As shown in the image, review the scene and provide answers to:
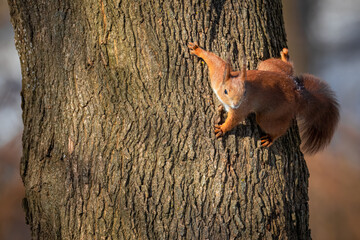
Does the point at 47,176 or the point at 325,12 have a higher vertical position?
the point at 325,12

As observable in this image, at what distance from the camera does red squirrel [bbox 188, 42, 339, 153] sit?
2070 mm

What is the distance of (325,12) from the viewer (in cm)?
1119

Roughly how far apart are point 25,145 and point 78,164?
0.41 m

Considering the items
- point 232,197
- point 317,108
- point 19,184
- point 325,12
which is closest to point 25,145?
point 232,197

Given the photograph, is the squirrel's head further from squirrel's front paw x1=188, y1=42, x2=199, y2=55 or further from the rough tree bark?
squirrel's front paw x1=188, y1=42, x2=199, y2=55

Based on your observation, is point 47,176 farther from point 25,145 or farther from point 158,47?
point 158,47

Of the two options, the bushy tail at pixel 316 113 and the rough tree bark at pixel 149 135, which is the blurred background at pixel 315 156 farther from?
the rough tree bark at pixel 149 135

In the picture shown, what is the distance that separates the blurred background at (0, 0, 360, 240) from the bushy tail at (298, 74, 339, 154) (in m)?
0.82

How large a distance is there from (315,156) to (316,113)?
3.33m

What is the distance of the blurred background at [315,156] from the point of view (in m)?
4.32

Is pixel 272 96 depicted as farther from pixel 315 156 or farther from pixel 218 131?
pixel 315 156

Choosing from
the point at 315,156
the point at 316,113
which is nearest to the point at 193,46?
the point at 316,113

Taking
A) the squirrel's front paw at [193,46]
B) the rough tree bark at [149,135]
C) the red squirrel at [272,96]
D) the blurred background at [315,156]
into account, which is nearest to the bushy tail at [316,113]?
the red squirrel at [272,96]

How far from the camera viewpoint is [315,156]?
18.5 feet
